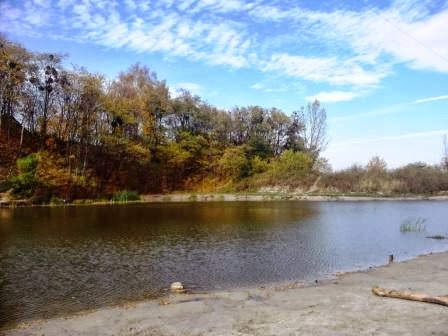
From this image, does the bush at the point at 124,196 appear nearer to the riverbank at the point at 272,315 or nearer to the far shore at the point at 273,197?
the far shore at the point at 273,197

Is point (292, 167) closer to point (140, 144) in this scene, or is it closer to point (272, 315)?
point (140, 144)

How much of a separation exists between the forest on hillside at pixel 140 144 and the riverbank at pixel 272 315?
40659 mm

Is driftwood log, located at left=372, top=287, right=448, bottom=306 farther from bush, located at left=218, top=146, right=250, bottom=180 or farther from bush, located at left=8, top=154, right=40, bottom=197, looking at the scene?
bush, located at left=218, top=146, right=250, bottom=180

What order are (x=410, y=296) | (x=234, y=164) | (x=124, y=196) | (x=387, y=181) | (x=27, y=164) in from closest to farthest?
(x=410, y=296)
(x=27, y=164)
(x=124, y=196)
(x=387, y=181)
(x=234, y=164)

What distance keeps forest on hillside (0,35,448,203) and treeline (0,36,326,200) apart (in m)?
0.15

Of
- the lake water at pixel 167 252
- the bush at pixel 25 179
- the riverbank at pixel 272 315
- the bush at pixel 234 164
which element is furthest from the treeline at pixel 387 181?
the riverbank at pixel 272 315

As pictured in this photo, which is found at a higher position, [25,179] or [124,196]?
[25,179]

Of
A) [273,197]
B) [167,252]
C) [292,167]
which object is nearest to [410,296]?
[167,252]

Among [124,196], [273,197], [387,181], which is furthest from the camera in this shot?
[387,181]

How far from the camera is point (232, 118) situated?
8300 cm

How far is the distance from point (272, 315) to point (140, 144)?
59.2m

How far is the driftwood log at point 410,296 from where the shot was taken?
37.8ft

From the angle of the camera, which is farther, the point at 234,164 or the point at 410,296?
the point at 234,164

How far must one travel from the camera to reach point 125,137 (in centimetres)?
6712
